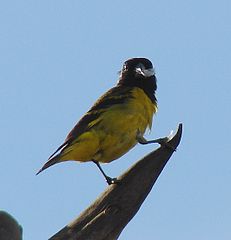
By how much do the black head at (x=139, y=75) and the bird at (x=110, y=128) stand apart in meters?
0.21

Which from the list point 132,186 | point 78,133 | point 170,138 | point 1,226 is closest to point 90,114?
point 78,133

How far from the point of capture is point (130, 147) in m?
9.58

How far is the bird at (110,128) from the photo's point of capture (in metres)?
9.41

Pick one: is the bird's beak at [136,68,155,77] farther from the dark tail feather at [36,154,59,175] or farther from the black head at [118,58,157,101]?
the dark tail feather at [36,154,59,175]

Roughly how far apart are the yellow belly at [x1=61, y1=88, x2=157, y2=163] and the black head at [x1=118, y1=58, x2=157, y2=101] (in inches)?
37.8

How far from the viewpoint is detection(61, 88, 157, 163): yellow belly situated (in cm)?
942

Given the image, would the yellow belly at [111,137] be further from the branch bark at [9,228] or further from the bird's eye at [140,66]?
the branch bark at [9,228]

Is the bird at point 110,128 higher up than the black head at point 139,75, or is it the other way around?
the black head at point 139,75

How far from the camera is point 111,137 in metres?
9.57

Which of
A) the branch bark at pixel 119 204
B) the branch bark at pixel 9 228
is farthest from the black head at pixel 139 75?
the branch bark at pixel 9 228

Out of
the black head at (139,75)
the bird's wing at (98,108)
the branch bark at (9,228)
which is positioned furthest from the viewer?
the black head at (139,75)

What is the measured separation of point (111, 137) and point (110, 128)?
0.16 meters

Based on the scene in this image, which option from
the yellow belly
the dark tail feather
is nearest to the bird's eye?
the yellow belly

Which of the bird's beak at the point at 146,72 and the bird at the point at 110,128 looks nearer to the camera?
the bird at the point at 110,128
